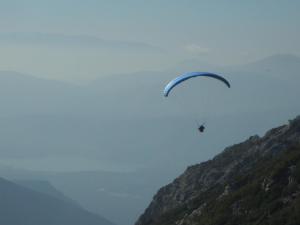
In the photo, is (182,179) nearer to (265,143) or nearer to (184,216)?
(265,143)

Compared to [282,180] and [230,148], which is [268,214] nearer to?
[282,180]

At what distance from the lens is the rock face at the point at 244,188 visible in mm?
39812

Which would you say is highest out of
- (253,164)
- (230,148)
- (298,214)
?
(230,148)

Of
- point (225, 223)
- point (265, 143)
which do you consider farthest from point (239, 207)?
point (265, 143)

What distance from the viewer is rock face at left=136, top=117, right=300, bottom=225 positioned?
39.8 m

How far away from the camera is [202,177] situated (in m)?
71.1

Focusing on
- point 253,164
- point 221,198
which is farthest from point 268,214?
point 253,164

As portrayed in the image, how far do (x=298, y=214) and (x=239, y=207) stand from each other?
8728 millimetres

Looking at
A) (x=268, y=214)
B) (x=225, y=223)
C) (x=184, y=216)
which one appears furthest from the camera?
(x=184, y=216)

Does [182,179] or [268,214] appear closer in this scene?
[268,214]

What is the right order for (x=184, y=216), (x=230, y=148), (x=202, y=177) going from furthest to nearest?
(x=230, y=148) < (x=202, y=177) < (x=184, y=216)

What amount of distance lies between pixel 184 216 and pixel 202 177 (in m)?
16.4

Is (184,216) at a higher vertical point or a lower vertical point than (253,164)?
lower

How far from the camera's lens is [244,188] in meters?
45.8
